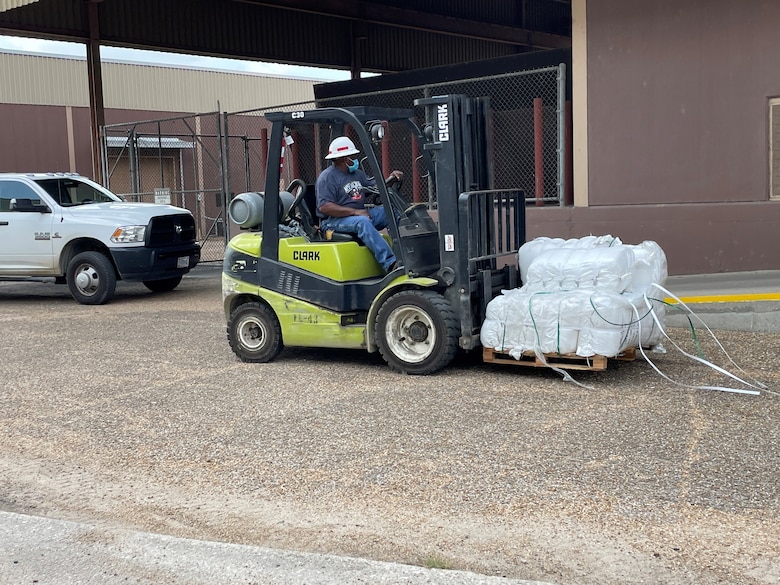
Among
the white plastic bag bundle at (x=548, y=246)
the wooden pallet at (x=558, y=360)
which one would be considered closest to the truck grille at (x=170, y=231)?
the white plastic bag bundle at (x=548, y=246)

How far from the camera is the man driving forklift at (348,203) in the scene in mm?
7930

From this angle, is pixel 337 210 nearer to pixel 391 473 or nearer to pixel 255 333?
pixel 255 333

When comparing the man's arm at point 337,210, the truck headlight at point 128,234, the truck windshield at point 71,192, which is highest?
the truck windshield at point 71,192

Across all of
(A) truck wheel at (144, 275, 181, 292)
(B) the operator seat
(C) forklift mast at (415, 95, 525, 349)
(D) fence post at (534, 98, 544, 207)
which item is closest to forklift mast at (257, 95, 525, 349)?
(C) forklift mast at (415, 95, 525, 349)

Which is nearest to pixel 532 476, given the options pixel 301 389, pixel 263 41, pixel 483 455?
pixel 483 455

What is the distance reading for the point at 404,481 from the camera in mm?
5062

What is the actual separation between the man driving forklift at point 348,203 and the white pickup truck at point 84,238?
6.10 m

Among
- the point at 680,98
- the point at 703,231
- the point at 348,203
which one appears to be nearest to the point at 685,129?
the point at 680,98

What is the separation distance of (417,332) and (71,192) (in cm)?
874

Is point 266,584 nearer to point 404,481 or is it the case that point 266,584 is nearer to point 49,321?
point 404,481

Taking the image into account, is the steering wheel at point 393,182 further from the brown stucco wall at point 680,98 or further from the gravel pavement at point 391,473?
the brown stucco wall at point 680,98

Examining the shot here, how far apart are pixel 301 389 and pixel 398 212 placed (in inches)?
71.5

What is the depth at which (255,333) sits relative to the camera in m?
8.66

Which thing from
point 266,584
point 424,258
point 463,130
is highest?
point 463,130
